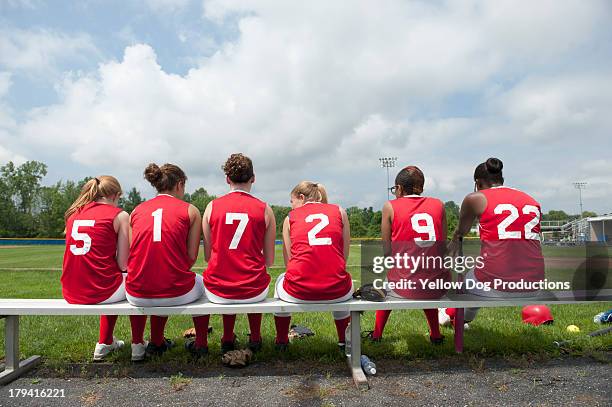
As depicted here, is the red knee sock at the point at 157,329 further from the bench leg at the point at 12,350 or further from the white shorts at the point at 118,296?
the bench leg at the point at 12,350

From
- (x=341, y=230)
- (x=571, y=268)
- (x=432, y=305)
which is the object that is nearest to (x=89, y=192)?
(x=341, y=230)

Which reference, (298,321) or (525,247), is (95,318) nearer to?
(298,321)

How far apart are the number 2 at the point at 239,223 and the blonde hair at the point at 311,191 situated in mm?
640

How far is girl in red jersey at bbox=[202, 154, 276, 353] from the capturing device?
3465mm

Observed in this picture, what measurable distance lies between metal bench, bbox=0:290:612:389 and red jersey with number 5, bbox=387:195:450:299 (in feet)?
0.63

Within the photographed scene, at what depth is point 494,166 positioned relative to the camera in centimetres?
385

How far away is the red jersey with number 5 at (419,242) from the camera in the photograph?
12.2ft

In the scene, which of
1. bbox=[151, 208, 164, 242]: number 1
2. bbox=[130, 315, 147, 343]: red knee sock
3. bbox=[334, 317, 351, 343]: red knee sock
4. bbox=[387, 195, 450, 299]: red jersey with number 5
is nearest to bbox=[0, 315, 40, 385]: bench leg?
bbox=[130, 315, 147, 343]: red knee sock

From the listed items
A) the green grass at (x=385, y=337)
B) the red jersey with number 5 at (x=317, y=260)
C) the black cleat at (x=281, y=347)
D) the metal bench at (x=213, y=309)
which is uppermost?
the red jersey with number 5 at (x=317, y=260)

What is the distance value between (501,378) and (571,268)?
1474 millimetres

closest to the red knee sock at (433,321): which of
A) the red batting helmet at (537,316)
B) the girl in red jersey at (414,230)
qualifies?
the girl in red jersey at (414,230)

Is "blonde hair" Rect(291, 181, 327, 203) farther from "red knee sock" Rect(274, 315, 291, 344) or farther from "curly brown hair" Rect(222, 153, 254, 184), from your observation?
"red knee sock" Rect(274, 315, 291, 344)

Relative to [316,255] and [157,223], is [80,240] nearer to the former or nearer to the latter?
[157,223]

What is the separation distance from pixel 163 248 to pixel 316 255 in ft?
3.99
